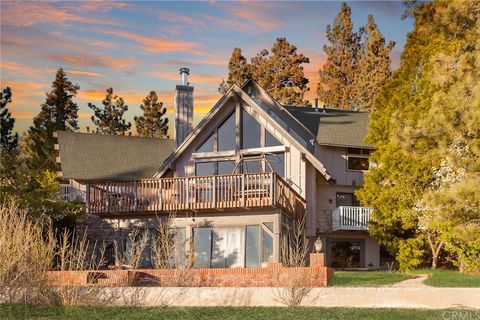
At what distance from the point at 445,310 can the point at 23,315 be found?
10.7 m

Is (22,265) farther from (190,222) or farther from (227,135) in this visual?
(227,135)

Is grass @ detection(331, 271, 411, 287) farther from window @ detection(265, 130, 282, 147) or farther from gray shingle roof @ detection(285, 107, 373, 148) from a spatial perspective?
gray shingle roof @ detection(285, 107, 373, 148)

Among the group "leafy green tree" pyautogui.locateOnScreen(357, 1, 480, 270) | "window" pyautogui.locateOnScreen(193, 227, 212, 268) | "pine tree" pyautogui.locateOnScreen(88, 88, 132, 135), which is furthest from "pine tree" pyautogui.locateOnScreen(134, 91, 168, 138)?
"window" pyautogui.locateOnScreen(193, 227, 212, 268)

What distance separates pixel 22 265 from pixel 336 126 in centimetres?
2065

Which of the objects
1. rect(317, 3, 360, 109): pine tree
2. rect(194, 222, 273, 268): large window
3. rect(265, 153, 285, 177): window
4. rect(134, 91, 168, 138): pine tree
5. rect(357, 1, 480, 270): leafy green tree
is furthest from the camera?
rect(134, 91, 168, 138): pine tree

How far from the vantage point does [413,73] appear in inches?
1314

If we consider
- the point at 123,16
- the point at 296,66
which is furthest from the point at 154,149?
the point at 296,66

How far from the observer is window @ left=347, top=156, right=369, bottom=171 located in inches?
1480

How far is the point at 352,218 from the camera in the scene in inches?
1388

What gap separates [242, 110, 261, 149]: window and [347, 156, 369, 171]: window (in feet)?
18.6

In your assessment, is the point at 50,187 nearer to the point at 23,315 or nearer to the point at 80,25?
the point at 80,25

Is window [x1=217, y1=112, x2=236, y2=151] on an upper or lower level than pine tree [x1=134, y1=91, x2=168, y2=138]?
lower

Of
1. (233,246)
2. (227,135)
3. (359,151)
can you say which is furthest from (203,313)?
(359,151)

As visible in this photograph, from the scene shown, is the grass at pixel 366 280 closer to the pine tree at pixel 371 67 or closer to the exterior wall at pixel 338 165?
the exterior wall at pixel 338 165
